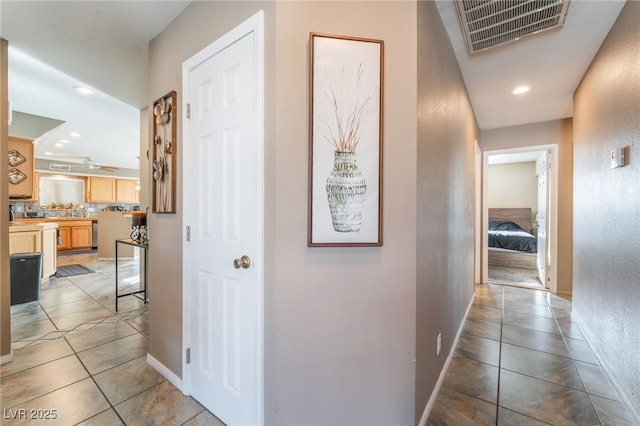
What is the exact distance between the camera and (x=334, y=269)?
1.24 m

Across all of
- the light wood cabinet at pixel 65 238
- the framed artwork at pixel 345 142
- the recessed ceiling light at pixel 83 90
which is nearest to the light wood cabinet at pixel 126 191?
the light wood cabinet at pixel 65 238

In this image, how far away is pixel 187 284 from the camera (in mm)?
1693

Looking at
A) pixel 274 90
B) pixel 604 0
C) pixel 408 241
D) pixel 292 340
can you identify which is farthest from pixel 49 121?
pixel 604 0

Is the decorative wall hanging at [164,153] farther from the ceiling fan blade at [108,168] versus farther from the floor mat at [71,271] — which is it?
the ceiling fan blade at [108,168]

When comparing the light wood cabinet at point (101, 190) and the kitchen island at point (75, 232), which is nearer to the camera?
the kitchen island at point (75, 232)

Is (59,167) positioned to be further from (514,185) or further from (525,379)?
(514,185)

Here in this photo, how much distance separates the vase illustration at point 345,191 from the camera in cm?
121

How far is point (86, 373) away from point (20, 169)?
296cm

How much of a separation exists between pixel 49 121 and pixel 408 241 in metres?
5.21

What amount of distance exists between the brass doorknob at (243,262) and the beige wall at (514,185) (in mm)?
A: 7781

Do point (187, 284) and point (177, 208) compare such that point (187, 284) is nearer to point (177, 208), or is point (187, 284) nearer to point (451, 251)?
point (177, 208)

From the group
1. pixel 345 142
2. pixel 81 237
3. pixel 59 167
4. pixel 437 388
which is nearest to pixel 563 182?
pixel 437 388

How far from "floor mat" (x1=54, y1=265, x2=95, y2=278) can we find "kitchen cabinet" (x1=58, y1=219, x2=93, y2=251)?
6.42ft

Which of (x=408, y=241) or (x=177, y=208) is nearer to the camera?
(x=408, y=241)
